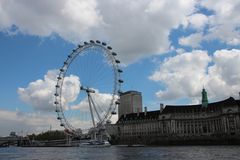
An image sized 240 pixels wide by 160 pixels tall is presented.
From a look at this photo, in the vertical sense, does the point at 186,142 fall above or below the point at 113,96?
below

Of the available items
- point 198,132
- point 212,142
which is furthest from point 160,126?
point 212,142

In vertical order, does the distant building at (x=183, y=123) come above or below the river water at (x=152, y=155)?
above

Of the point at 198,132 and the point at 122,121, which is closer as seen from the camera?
the point at 198,132

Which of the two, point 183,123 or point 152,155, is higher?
point 183,123

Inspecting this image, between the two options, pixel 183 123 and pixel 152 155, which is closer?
pixel 152 155

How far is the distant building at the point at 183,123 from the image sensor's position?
134000mm

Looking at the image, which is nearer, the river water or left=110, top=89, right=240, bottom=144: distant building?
the river water

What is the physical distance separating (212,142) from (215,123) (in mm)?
38044

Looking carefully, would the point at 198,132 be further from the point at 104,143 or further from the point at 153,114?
the point at 104,143

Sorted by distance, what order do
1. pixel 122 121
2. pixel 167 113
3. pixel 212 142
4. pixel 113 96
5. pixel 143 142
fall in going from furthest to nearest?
pixel 122 121
pixel 167 113
pixel 143 142
pixel 212 142
pixel 113 96

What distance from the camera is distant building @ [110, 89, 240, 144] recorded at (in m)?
134

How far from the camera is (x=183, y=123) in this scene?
518 ft

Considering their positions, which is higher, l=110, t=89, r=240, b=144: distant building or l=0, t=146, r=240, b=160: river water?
l=110, t=89, r=240, b=144: distant building

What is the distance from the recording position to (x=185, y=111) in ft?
523
